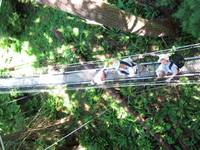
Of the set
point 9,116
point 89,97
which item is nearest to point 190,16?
point 89,97

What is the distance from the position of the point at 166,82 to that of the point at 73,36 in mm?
3147

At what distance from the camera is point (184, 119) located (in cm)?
707

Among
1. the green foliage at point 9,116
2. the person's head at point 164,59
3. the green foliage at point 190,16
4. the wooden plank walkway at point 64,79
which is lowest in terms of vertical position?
the green foliage at point 9,116

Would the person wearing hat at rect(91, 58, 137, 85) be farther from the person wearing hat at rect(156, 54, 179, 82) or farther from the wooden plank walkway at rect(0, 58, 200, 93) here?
the person wearing hat at rect(156, 54, 179, 82)

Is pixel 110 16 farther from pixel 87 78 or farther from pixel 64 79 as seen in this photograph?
pixel 64 79

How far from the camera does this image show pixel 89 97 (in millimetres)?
8336

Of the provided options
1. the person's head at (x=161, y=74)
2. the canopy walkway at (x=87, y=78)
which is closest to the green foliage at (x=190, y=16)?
the canopy walkway at (x=87, y=78)

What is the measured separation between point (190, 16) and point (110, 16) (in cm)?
136

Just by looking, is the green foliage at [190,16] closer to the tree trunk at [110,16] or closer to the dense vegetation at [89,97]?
the dense vegetation at [89,97]

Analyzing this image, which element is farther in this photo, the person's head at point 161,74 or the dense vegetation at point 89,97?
the dense vegetation at point 89,97

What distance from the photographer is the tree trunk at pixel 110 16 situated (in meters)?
6.37

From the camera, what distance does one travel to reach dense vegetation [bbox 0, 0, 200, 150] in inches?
277

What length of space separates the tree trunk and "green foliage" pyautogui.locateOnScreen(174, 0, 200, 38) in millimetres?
640

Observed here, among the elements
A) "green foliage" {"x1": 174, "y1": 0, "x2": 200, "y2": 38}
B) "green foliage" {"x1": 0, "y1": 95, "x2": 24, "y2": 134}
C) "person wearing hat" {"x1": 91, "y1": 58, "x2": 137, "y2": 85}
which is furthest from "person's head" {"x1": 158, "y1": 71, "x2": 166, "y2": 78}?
"green foliage" {"x1": 0, "y1": 95, "x2": 24, "y2": 134}
